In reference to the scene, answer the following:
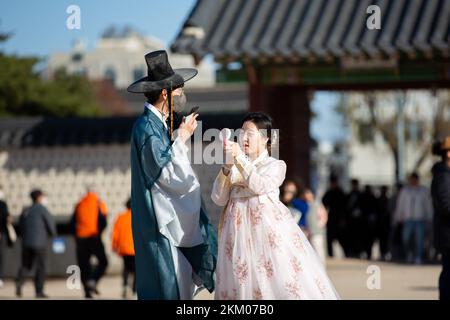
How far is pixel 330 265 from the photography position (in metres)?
20.5

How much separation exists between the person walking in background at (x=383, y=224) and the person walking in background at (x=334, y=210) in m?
0.78

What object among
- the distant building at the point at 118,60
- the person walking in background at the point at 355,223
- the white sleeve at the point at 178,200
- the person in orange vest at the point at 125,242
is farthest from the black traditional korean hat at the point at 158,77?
the distant building at the point at 118,60

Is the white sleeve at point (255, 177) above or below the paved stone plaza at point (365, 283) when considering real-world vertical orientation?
above

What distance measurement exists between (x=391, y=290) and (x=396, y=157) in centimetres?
2607

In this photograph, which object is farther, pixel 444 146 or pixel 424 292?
pixel 424 292

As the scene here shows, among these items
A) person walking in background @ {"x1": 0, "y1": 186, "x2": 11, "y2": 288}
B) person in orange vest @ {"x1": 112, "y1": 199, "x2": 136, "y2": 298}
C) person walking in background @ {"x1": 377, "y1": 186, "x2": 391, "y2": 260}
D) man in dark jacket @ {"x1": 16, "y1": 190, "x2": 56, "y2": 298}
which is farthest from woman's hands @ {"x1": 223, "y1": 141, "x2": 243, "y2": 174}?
person walking in background @ {"x1": 377, "y1": 186, "x2": 391, "y2": 260}

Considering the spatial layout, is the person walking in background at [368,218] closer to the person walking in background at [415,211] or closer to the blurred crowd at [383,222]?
the blurred crowd at [383,222]

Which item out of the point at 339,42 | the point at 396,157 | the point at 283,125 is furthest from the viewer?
the point at 396,157

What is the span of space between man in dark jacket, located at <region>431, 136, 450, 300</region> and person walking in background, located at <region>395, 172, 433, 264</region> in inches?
373

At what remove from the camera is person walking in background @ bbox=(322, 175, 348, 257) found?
23156 mm

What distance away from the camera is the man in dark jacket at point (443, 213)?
10609mm

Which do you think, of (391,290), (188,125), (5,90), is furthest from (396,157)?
(188,125)

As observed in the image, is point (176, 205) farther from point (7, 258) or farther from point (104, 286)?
point (7, 258)

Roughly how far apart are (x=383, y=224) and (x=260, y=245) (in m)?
15.8
